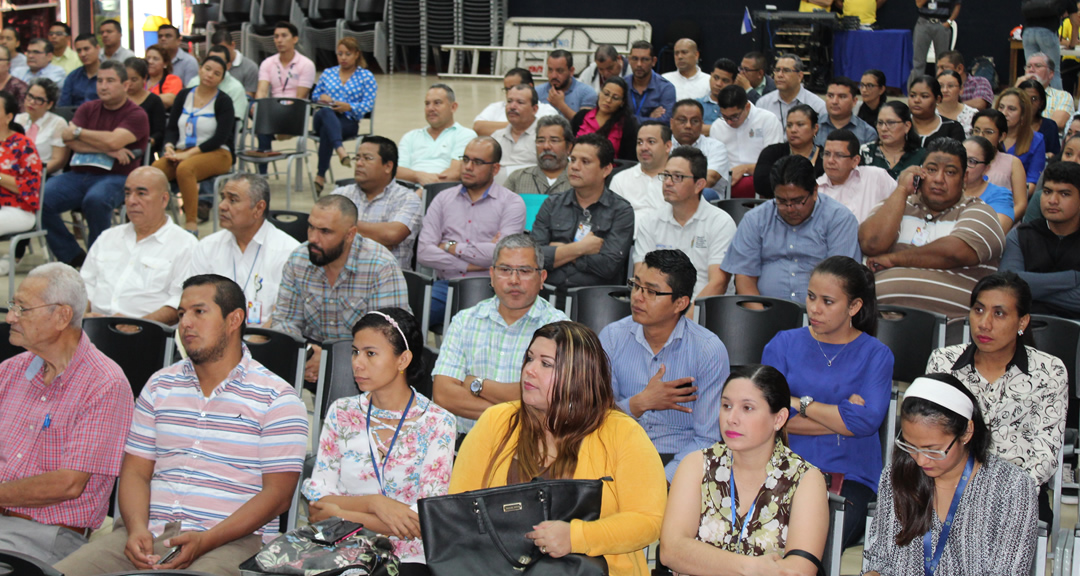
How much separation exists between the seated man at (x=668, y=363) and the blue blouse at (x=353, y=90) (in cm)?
583

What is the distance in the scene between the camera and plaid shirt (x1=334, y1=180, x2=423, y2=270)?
507 cm

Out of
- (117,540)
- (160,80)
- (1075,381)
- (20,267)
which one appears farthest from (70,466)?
(160,80)

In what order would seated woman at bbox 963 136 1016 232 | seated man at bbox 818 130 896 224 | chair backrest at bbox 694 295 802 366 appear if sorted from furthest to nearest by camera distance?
1. seated man at bbox 818 130 896 224
2. seated woman at bbox 963 136 1016 232
3. chair backrest at bbox 694 295 802 366

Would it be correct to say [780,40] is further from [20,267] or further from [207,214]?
[20,267]

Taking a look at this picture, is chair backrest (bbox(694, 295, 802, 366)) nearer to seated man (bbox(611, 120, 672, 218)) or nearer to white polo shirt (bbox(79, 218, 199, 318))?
seated man (bbox(611, 120, 672, 218))

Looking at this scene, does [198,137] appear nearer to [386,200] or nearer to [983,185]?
[386,200]

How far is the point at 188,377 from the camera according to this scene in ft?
9.25

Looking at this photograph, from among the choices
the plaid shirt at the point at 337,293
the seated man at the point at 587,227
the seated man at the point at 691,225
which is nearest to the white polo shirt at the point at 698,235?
Result: the seated man at the point at 691,225

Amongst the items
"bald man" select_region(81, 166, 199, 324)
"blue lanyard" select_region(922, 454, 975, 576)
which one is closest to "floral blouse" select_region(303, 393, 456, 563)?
"blue lanyard" select_region(922, 454, 975, 576)

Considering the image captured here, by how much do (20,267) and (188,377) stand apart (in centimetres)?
447

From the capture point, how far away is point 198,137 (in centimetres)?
727

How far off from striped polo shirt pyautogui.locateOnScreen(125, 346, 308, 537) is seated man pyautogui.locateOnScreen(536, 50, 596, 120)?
4.96 m

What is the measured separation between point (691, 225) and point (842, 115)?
7.21 feet

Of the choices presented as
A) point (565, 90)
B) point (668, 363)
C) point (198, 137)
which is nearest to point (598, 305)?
point (668, 363)
